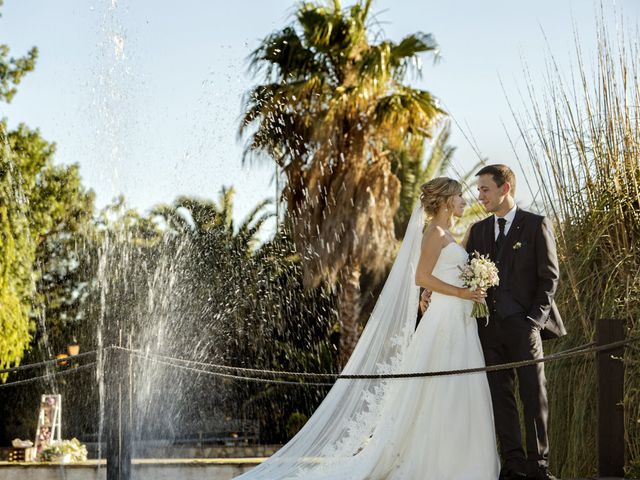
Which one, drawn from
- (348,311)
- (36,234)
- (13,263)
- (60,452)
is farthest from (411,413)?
(36,234)

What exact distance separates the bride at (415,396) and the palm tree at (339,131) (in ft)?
37.7

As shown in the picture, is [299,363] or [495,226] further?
[299,363]

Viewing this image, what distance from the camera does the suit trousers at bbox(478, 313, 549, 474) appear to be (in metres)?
5.14

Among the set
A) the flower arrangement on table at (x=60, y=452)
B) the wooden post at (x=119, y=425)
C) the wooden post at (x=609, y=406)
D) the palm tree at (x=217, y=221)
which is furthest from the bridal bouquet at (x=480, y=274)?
the palm tree at (x=217, y=221)

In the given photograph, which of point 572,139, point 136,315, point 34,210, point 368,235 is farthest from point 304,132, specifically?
point 572,139

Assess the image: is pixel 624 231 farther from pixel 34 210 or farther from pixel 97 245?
pixel 97 245

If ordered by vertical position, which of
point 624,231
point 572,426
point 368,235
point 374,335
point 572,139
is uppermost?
point 368,235

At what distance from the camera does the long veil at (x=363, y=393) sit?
19.1 feet

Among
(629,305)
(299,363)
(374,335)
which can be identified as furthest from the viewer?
(299,363)

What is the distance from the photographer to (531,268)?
534cm

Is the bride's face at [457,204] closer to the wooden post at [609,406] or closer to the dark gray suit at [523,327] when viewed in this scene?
the dark gray suit at [523,327]

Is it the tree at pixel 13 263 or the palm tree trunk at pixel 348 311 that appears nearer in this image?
the tree at pixel 13 263

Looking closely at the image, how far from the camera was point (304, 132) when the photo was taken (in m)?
18.2

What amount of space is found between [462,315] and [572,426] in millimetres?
904
